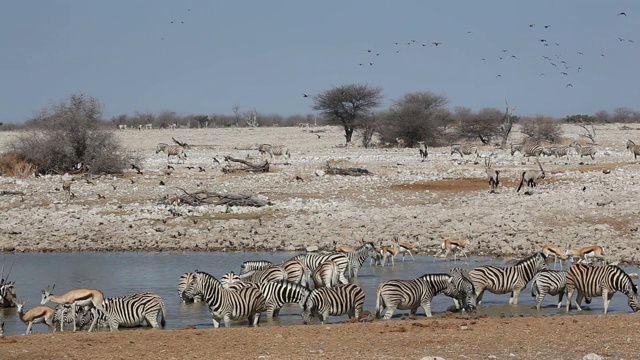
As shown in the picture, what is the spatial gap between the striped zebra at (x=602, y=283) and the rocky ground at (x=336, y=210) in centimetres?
508

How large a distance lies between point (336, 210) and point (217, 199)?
3724 millimetres

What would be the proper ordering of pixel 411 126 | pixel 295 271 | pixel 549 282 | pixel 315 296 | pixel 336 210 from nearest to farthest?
pixel 315 296
pixel 549 282
pixel 295 271
pixel 336 210
pixel 411 126

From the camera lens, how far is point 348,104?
58688mm

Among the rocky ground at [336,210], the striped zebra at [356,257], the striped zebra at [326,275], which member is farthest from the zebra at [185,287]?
the rocky ground at [336,210]

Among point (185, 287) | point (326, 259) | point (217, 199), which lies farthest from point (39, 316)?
point (217, 199)

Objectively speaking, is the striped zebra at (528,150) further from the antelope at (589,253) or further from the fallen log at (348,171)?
the antelope at (589,253)

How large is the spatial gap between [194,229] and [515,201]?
9.25 metres

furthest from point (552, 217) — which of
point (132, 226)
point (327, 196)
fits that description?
point (132, 226)

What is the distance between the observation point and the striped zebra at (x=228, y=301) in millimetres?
12805

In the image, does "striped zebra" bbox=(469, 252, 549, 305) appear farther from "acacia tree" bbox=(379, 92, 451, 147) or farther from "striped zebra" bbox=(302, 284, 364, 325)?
"acacia tree" bbox=(379, 92, 451, 147)

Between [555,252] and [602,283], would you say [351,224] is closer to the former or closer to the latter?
[555,252]

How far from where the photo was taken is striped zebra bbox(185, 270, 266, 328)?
12.8 metres

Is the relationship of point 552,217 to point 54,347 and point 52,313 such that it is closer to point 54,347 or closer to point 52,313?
point 52,313

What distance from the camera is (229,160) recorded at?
35.1 meters
